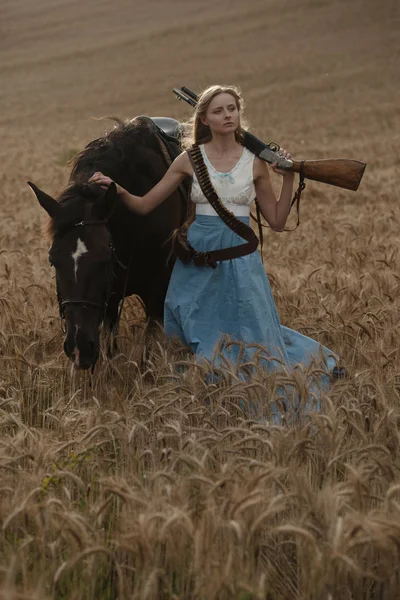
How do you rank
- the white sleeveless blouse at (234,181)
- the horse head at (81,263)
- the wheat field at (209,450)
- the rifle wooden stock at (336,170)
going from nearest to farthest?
the wheat field at (209,450), the horse head at (81,263), the rifle wooden stock at (336,170), the white sleeveless blouse at (234,181)

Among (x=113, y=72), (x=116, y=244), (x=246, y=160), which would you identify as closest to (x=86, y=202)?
(x=116, y=244)

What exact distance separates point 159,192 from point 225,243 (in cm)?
51

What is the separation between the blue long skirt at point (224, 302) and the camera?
5.32m

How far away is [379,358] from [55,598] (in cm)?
254

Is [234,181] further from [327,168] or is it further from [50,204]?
[50,204]

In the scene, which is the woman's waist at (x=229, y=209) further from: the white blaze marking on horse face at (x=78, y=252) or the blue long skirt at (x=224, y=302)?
the white blaze marking on horse face at (x=78, y=252)

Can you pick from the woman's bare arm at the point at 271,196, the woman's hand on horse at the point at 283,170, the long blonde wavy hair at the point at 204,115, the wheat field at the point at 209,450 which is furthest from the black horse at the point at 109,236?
the woman's hand on horse at the point at 283,170

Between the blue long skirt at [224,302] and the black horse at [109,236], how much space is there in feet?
0.93

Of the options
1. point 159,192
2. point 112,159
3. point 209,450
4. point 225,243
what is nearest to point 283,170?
point 225,243

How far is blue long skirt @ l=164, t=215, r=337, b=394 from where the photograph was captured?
532cm

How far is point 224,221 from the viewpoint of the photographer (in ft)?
17.6

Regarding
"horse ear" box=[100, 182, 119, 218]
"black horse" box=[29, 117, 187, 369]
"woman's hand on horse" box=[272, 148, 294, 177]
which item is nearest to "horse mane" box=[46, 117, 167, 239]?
"black horse" box=[29, 117, 187, 369]

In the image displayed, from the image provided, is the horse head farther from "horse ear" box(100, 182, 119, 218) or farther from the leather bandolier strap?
the leather bandolier strap

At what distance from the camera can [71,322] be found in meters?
4.55
